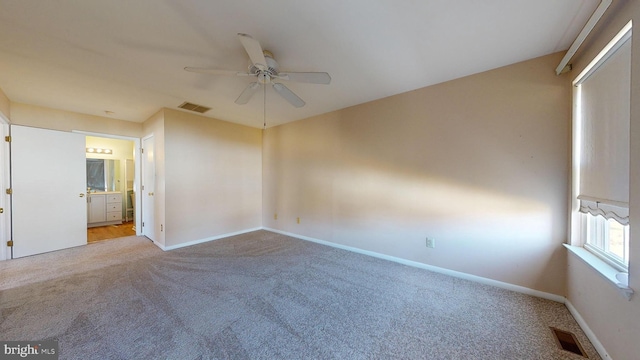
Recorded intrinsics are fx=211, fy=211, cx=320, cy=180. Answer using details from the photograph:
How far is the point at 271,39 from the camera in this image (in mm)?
1875

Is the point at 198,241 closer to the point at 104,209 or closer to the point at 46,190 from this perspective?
the point at 46,190

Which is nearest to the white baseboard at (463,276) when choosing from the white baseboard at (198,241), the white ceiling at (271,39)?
the white baseboard at (198,241)

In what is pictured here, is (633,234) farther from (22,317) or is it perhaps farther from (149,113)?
(149,113)

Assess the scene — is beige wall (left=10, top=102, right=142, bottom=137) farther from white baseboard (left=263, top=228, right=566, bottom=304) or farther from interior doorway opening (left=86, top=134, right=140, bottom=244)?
white baseboard (left=263, top=228, right=566, bottom=304)

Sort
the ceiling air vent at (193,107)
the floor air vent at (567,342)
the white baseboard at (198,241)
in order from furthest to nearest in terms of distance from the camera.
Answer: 1. the white baseboard at (198,241)
2. the ceiling air vent at (193,107)
3. the floor air vent at (567,342)

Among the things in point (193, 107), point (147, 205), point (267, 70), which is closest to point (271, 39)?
point (267, 70)

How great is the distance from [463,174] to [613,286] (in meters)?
1.44

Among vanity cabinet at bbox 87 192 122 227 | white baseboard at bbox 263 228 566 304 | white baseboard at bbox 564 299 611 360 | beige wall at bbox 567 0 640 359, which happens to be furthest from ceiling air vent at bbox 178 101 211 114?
white baseboard at bbox 564 299 611 360

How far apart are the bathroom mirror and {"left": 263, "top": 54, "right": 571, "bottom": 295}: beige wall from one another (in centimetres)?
598

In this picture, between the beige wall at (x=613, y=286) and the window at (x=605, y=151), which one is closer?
the beige wall at (x=613, y=286)

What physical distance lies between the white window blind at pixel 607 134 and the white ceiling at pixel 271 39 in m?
0.45

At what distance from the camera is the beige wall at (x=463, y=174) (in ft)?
7.08

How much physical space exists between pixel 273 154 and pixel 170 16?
3426 mm

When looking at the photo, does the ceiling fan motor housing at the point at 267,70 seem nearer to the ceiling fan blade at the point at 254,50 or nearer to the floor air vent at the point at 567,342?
the ceiling fan blade at the point at 254,50
